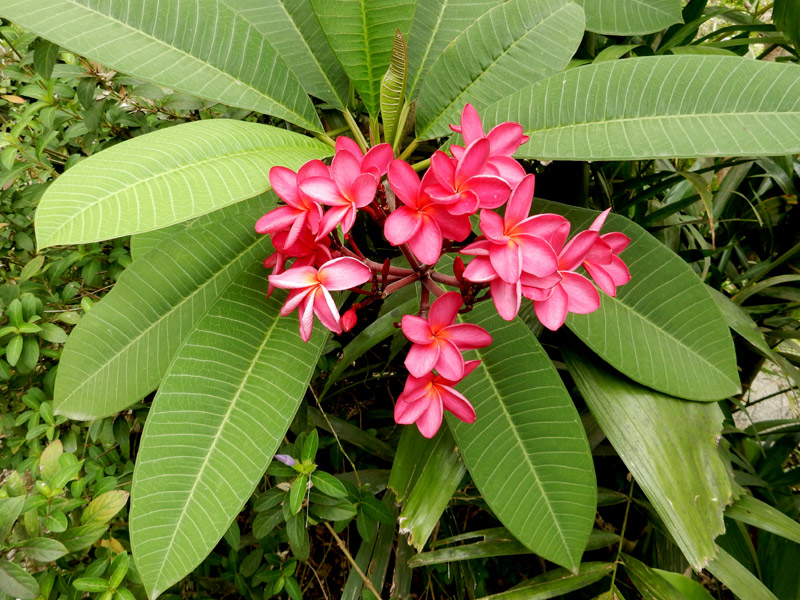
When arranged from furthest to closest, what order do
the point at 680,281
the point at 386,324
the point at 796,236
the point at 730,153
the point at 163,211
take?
the point at 796,236 < the point at 386,324 < the point at 680,281 < the point at 730,153 < the point at 163,211

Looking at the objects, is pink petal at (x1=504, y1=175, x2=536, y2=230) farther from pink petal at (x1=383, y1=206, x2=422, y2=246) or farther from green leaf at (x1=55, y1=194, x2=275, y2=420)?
green leaf at (x1=55, y1=194, x2=275, y2=420)

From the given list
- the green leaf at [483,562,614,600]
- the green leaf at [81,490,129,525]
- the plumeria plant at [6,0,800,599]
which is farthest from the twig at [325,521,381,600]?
the green leaf at [81,490,129,525]

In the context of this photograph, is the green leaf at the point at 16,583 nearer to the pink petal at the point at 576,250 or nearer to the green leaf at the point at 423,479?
the green leaf at the point at 423,479

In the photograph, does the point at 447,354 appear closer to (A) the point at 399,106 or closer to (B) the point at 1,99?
(A) the point at 399,106

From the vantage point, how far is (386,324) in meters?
0.92

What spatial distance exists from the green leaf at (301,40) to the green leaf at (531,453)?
55 cm

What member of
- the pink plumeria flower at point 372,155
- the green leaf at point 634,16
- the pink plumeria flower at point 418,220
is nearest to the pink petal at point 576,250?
the pink plumeria flower at point 418,220

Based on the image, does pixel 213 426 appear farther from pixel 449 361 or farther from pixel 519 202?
pixel 519 202

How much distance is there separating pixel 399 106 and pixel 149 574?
2.27 feet

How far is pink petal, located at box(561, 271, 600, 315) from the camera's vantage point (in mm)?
617

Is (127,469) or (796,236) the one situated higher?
(796,236)

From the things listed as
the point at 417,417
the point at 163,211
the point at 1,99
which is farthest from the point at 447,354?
the point at 1,99

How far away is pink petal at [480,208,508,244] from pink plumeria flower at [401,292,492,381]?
0.07 m

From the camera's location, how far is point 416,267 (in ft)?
2.22
